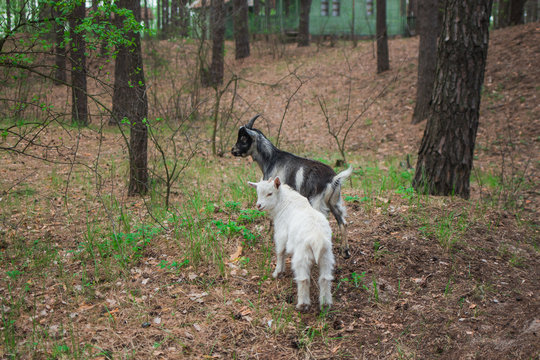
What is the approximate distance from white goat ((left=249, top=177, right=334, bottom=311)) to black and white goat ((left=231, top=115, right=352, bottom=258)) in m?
0.80

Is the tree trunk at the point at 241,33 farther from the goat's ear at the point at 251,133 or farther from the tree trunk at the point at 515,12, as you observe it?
the goat's ear at the point at 251,133

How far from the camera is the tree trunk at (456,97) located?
22.0ft

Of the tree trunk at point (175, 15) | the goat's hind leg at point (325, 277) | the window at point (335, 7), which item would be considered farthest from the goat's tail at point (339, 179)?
the window at point (335, 7)

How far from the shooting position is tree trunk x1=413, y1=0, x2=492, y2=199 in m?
6.70

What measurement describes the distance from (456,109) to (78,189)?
737cm

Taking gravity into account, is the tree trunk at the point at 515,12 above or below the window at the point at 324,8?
below

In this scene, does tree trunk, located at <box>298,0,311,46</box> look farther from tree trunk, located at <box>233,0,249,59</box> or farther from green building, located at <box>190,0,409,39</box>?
green building, located at <box>190,0,409,39</box>

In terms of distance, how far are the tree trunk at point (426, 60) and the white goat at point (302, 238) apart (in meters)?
10.8

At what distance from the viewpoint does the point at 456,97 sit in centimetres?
685

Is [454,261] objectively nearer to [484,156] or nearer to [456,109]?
[456,109]

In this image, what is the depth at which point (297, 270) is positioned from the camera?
4039 mm

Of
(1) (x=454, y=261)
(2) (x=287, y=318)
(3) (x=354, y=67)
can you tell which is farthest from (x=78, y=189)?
(3) (x=354, y=67)

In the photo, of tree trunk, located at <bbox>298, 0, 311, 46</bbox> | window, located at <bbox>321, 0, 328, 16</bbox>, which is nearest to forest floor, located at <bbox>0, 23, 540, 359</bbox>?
tree trunk, located at <bbox>298, 0, 311, 46</bbox>

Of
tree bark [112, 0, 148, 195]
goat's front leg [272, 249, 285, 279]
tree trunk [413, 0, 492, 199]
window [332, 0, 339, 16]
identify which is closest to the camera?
goat's front leg [272, 249, 285, 279]
